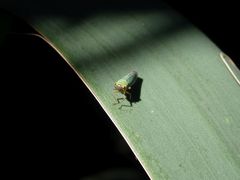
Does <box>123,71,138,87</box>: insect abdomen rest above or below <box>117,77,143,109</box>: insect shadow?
above

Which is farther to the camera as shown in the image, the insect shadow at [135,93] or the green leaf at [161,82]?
the insect shadow at [135,93]

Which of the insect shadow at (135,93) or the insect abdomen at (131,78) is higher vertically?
the insect abdomen at (131,78)

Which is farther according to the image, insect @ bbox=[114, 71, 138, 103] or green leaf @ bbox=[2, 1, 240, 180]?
insect @ bbox=[114, 71, 138, 103]

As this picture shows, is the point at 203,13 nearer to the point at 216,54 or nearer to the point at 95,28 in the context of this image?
the point at 216,54

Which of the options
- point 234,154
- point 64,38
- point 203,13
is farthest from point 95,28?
point 203,13
